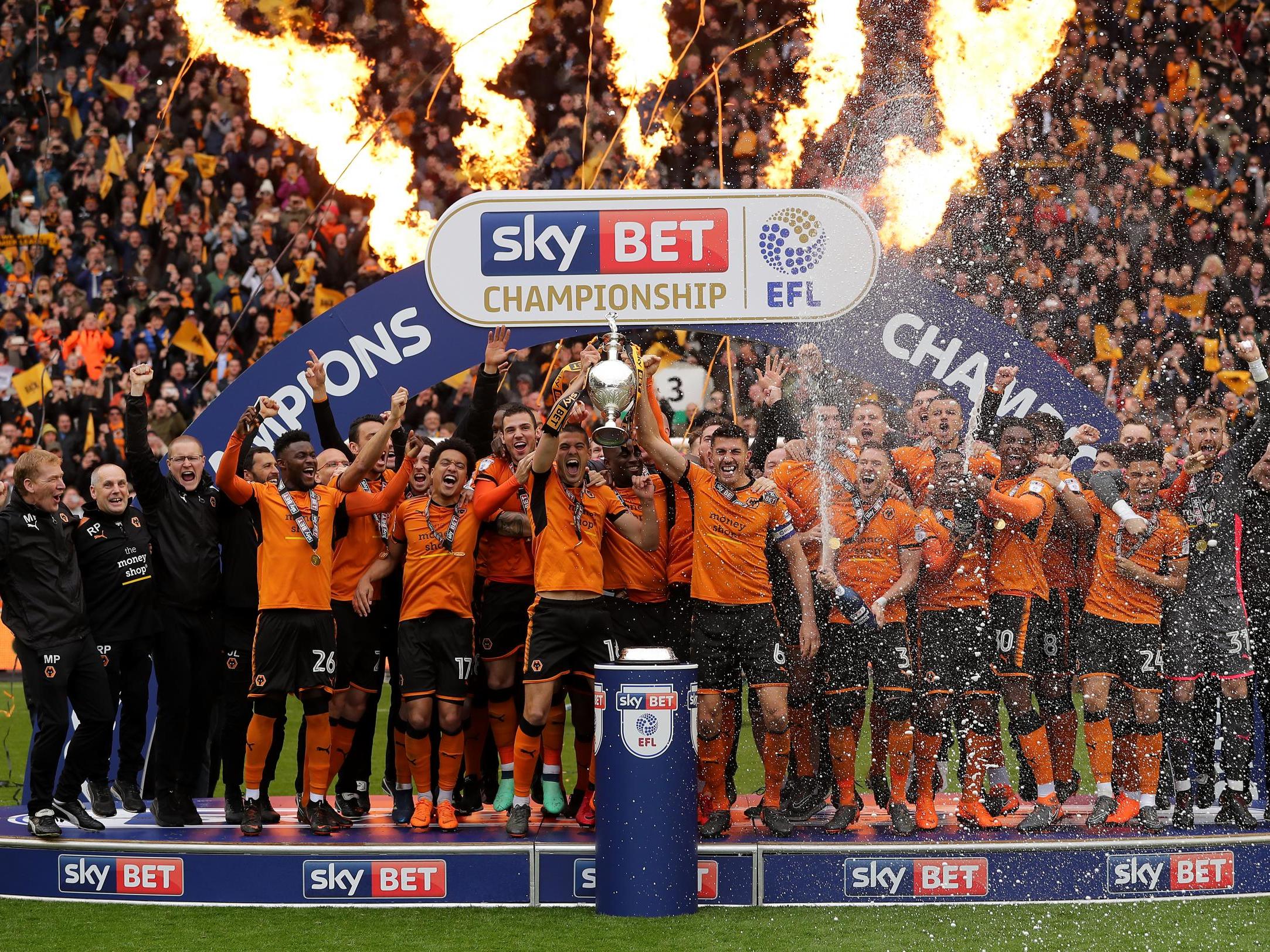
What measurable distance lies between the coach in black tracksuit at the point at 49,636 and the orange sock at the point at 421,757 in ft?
5.00

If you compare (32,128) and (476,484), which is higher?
(32,128)

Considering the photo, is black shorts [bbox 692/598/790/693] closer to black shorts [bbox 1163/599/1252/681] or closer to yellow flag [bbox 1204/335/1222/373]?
black shorts [bbox 1163/599/1252/681]

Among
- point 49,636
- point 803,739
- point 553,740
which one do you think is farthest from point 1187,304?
point 49,636

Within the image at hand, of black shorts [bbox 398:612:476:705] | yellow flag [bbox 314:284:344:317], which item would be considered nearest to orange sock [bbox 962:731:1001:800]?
black shorts [bbox 398:612:476:705]

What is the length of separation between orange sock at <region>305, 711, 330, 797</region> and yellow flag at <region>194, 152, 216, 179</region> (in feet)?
32.3

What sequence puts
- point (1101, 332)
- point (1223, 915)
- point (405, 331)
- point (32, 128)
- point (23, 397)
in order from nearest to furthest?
point (1223, 915) < point (405, 331) < point (1101, 332) < point (23, 397) < point (32, 128)

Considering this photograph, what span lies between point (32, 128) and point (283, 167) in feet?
A: 11.8

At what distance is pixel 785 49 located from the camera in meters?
16.3

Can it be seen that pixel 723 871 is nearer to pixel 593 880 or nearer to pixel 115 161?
pixel 593 880

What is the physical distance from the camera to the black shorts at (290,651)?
8.05m

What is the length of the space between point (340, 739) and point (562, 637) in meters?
1.39

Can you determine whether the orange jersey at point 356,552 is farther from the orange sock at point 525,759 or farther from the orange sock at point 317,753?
the orange sock at point 525,759

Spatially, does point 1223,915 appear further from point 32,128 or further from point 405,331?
point 32,128

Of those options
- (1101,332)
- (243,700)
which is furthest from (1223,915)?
(1101,332)
